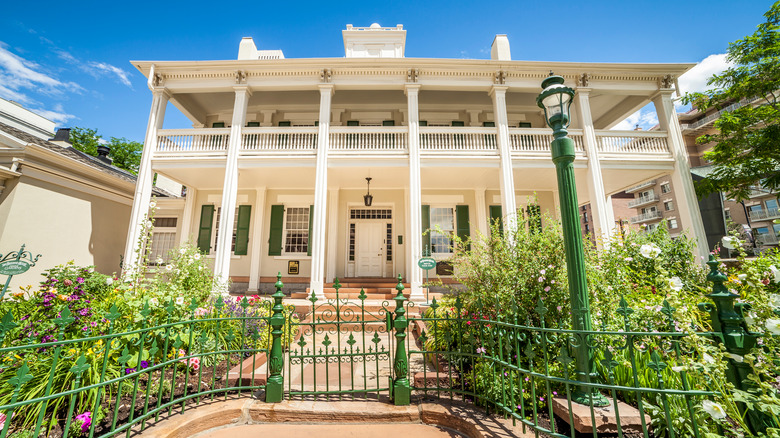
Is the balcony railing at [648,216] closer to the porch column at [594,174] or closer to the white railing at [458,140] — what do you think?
the porch column at [594,174]

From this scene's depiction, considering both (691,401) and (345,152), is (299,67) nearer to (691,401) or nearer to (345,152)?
(345,152)

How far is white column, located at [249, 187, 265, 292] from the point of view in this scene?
9852mm

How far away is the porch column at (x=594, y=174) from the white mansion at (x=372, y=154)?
4 centimetres

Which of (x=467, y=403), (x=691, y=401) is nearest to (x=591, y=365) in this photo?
(x=691, y=401)

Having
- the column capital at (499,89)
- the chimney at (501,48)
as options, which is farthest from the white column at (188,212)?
the chimney at (501,48)

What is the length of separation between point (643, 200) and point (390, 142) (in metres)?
45.1

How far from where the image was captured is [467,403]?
2.86 m

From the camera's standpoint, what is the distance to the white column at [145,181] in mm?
7961

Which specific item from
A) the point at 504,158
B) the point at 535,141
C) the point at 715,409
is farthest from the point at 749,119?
the point at 715,409

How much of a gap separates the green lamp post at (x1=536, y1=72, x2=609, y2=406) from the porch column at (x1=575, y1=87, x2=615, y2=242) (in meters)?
6.94

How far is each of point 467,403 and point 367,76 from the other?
8.95 metres

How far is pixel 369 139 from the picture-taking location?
9070mm

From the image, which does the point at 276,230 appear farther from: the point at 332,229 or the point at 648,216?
the point at 648,216

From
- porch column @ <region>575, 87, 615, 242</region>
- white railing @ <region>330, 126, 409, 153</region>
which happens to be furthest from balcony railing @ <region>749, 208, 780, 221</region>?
white railing @ <region>330, 126, 409, 153</region>
